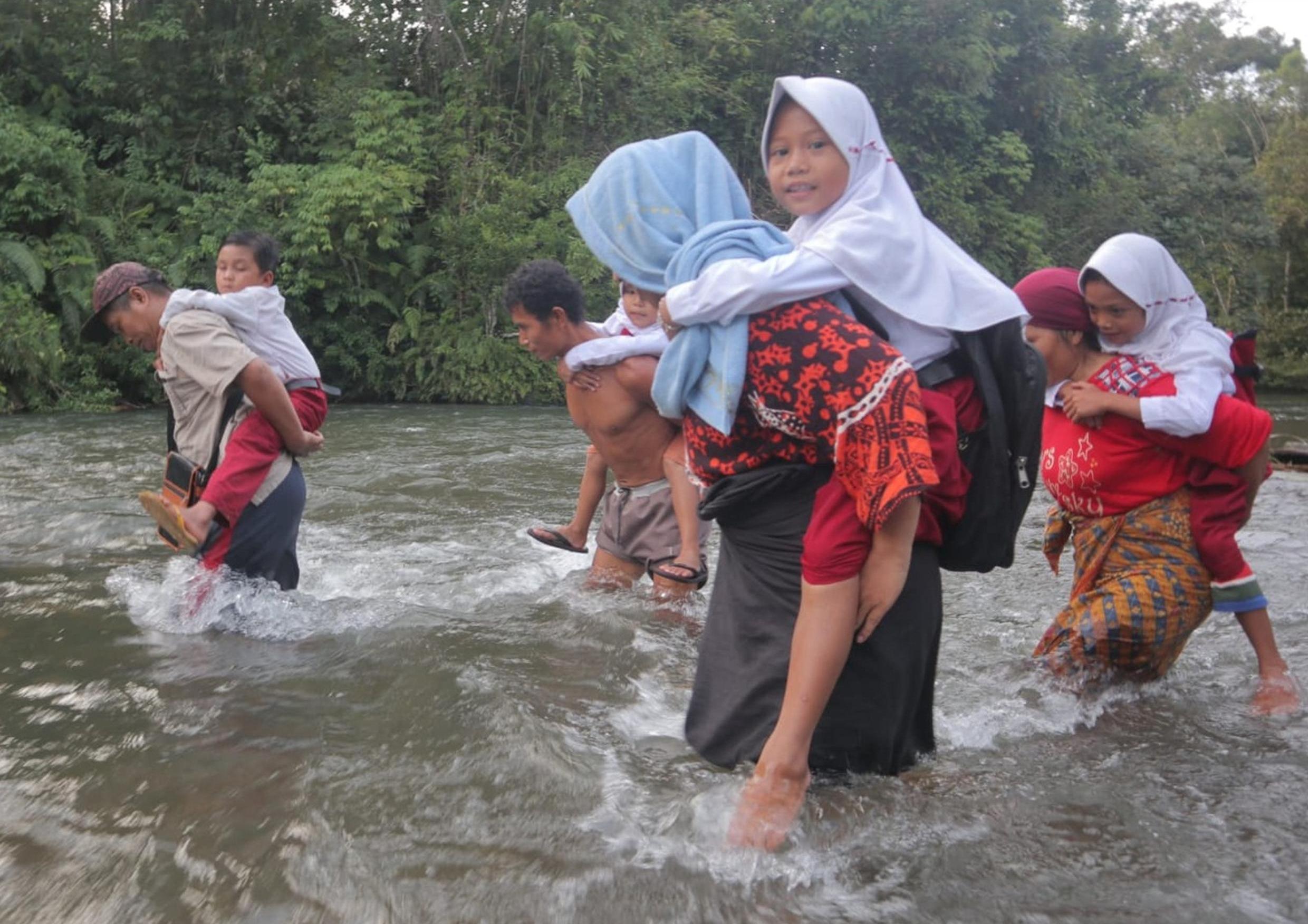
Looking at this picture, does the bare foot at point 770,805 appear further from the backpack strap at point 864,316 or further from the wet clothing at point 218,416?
the wet clothing at point 218,416

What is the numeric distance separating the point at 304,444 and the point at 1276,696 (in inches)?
140

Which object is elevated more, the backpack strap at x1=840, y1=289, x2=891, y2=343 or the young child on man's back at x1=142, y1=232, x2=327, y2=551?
the backpack strap at x1=840, y1=289, x2=891, y2=343

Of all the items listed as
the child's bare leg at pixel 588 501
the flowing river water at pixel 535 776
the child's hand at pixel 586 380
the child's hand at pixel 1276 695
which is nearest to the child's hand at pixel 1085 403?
the flowing river water at pixel 535 776

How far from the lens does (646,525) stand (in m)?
5.38

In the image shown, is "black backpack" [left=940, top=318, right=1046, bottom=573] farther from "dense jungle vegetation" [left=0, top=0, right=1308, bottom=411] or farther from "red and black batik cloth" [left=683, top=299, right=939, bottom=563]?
"dense jungle vegetation" [left=0, top=0, right=1308, bottom=411]

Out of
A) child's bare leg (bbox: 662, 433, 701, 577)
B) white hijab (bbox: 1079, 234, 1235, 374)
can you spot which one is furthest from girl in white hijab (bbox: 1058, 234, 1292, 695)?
child's bare leg (bbox: 662, 433, 701, 577)

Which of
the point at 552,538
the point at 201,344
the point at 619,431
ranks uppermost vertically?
the point at 201,344

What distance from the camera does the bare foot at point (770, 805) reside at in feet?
8.39

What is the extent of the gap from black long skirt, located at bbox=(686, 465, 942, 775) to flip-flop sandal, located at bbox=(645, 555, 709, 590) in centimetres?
218

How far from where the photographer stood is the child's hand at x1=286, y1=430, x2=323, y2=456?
4.77 meters

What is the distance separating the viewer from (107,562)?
21.1 ft

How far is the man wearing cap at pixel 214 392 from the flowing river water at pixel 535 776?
24cm

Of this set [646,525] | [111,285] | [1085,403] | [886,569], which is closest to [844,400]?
[886,569]

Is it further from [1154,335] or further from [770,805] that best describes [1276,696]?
[770,805]
